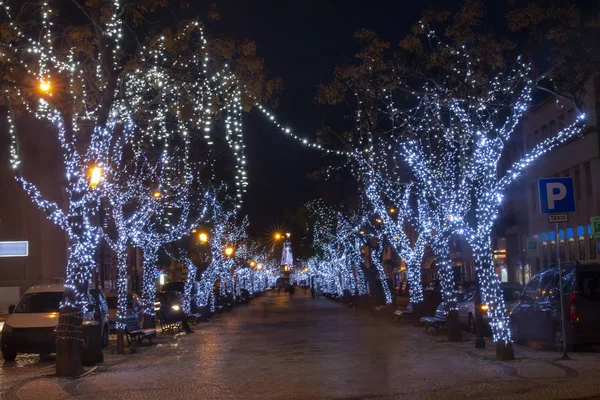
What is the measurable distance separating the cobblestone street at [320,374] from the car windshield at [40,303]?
4.59 feet

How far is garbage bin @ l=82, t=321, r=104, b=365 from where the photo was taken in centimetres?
1948

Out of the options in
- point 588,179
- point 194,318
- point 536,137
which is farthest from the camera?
point 536,137

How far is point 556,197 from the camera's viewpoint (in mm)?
16719

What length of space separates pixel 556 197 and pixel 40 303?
1476 cm

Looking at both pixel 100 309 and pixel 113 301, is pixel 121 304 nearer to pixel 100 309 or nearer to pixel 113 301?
pixel 100 309

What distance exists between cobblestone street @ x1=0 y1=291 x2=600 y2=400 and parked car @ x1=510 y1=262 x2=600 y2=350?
83 cm

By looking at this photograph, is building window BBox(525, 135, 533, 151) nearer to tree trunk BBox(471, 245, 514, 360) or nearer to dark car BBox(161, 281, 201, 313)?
dark car BBox(161, 281, 201, 313)

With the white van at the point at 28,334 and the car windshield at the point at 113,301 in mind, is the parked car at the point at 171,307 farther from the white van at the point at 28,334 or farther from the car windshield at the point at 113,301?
the white van at the point at 28,334

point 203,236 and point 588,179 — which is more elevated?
point 588,179

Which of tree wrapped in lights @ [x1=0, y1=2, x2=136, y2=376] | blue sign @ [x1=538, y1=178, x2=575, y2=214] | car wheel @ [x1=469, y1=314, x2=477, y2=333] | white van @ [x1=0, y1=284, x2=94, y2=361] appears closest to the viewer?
blue sign @ [x1=538, y1=178, x2=575, y2=214]

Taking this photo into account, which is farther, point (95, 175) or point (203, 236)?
point (203, 236)

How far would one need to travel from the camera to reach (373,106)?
998 inches

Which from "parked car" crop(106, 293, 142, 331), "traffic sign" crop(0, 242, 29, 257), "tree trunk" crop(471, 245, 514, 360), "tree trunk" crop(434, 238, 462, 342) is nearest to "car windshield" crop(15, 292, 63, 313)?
"parked car" crop(106, 293, 142, 331)

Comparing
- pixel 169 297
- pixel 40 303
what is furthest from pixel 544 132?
pixel 40 303
